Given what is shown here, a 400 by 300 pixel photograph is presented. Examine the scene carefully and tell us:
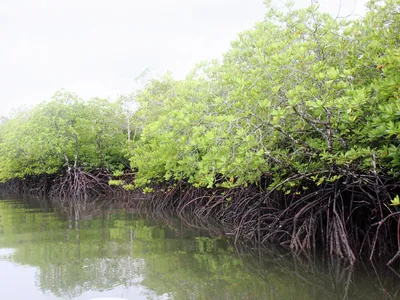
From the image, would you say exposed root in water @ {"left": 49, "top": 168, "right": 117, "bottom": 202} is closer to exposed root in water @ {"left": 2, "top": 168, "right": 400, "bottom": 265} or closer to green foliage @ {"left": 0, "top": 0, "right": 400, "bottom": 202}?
exposed root in water @ {"left": 2, "top": 168, "right": 400, "bottom": 265}

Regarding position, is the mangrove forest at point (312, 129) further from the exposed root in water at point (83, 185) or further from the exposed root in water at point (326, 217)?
the exposed root in water at point (83, 185)

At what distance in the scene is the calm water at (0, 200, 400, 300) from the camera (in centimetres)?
281

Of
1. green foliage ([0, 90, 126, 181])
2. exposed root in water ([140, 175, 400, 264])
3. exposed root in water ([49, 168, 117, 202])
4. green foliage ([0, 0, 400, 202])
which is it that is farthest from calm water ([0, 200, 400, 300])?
green foliage ([0, 90, 126, 181])

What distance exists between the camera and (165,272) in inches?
132

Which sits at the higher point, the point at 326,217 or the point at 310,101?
the point at 310,101

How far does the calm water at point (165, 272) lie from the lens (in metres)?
2.81

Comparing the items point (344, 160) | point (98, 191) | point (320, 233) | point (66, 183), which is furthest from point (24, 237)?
point (66, 183)

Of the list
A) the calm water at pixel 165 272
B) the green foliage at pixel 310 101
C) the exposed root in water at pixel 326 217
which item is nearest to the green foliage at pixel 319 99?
the green foliage at pixel 310 101

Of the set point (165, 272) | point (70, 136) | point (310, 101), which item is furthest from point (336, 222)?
point (70, 136)

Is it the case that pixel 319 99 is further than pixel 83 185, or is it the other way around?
pixel 83 185

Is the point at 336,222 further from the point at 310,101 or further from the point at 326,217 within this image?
the point at 310,101

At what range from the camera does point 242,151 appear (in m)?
3.72

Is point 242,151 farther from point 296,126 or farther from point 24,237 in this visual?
point 24,237

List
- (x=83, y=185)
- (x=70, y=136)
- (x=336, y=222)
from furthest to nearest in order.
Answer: (x=70, y=136) < (x=83, y=185) < (x=336, y=222)
